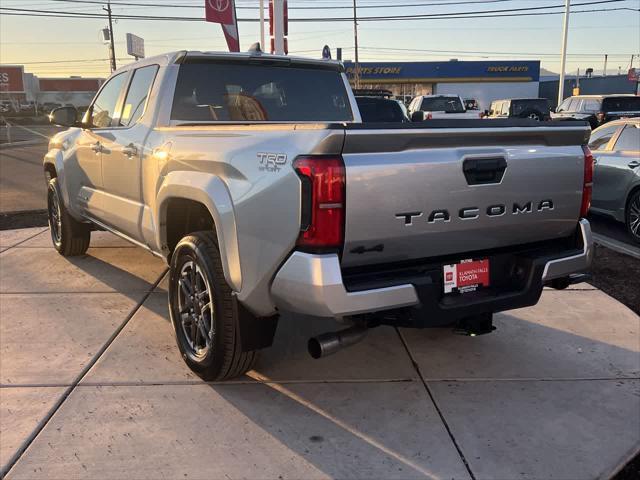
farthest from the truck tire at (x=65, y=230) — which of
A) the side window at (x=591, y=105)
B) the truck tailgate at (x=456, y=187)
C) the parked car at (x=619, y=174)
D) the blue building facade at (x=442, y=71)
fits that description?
the blue building facade at (x=442, y=71)

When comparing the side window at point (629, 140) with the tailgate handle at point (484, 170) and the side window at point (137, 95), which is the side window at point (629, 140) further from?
the side window at point (137, 95)

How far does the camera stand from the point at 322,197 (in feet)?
8.66

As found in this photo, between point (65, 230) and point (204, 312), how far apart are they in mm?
3517

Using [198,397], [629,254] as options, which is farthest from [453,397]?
[629,254]

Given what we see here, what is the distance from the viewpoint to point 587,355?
4.16 m

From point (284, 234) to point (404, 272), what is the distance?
66 centimetres

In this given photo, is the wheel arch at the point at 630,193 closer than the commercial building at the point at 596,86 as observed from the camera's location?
Yes

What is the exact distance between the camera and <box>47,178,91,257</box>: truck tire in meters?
6.37

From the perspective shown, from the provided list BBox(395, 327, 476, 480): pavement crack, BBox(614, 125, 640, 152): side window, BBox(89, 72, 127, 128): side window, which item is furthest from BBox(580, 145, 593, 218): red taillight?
BBox(614, 125, 640, 152): side window

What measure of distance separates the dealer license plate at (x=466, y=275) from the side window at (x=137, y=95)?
9.02 ft

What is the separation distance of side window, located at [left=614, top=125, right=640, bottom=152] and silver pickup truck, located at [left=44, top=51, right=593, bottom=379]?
5.29 metres

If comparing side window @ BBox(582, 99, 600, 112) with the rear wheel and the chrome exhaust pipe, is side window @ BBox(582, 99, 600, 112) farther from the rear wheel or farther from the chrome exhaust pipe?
the chrome exhaust pipe

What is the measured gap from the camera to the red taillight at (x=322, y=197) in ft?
8.63

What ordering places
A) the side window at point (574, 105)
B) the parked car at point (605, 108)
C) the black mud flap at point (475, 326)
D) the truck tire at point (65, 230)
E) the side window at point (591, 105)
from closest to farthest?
1. the black mud flap at point (475, 326)
2. the truck tire at point (65, 230)
3. the parked car at point (605, 108)
4. the side window at point (591, 105)
5. the side window at point (574, 105)
